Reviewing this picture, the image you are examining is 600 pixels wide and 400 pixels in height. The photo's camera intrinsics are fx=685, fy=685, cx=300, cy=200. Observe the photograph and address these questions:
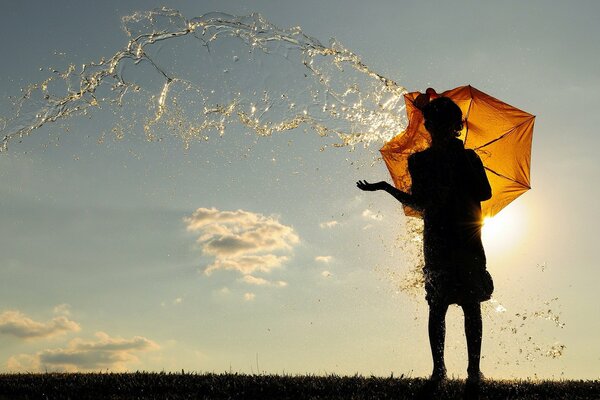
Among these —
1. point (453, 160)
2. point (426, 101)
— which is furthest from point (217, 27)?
point (453, 160)

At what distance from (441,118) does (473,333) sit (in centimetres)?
217

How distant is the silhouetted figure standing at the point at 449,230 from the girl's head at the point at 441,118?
1cm

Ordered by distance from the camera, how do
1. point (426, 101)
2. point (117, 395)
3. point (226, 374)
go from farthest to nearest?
point (226, 374), point (117, 395), point (426, 101)

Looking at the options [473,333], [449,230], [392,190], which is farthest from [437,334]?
[392,190]

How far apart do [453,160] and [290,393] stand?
325cm

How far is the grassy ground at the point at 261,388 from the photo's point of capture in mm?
7652

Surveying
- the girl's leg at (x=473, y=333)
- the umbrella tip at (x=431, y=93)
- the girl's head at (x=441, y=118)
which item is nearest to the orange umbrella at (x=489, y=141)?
the umbrella tip at (x=431, y=93)

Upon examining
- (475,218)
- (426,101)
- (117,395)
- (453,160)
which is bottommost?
(117,395)

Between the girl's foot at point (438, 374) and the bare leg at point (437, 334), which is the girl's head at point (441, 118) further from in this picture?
the girl's foot at point (438, 374)

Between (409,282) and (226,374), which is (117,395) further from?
(409,282)

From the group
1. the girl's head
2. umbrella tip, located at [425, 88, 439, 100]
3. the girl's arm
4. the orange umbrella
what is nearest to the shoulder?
the girl's head

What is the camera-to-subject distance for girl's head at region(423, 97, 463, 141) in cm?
698

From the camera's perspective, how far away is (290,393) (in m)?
7.84

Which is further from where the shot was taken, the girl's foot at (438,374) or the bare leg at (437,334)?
the girl's foot at (438,374)
